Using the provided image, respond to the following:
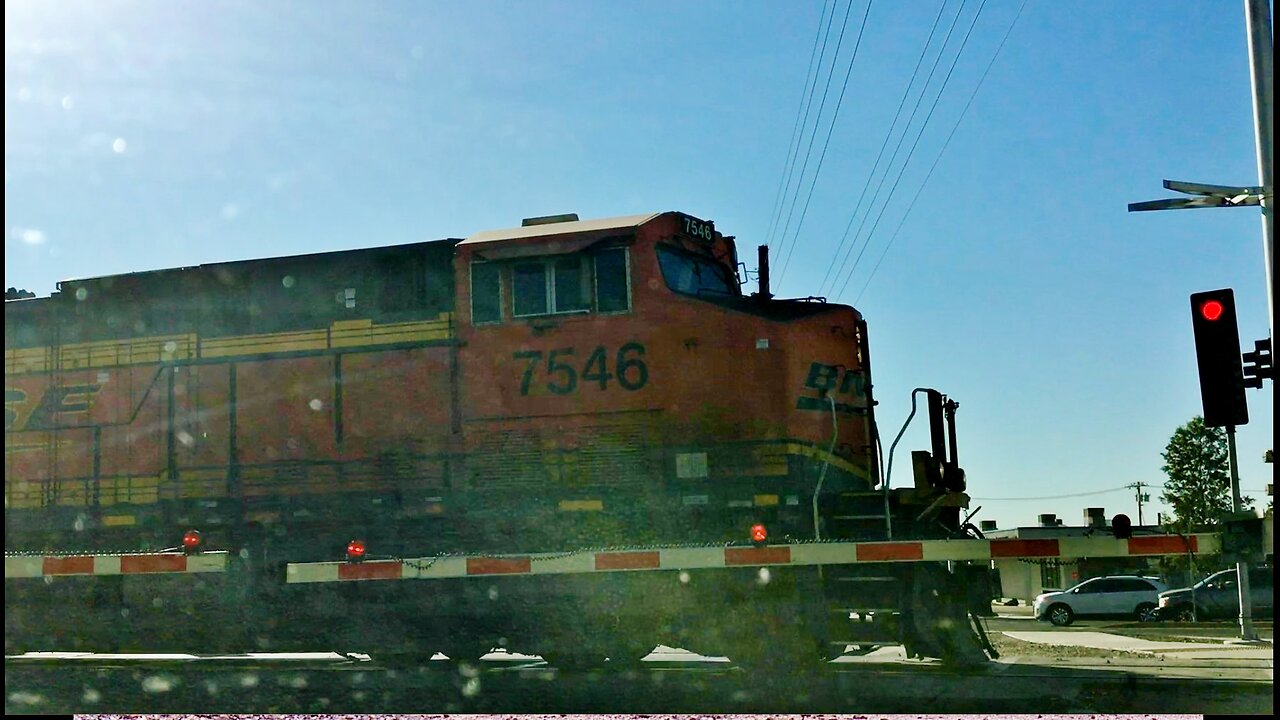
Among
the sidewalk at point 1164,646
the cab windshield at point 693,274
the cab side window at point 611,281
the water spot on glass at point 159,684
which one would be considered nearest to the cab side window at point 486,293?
the cab side window at point 611,281

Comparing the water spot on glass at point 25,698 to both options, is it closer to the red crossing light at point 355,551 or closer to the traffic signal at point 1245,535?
the red crossing light at point 355,551

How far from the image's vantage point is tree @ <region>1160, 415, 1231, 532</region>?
36500 millimetres

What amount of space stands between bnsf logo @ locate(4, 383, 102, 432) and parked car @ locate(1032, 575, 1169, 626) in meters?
22.1

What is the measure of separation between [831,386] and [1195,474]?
110ft

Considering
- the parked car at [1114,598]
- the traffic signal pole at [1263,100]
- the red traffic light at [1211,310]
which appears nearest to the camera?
the red traffic light at [1211,310]

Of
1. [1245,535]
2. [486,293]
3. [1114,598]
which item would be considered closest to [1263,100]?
[1245,535]

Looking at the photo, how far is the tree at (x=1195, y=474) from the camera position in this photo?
36.5 metres

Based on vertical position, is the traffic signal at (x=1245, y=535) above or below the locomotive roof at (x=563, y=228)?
below

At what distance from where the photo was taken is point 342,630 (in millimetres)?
9977

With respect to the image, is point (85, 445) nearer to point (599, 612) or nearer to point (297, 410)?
point (297, 410)

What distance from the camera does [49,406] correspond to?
11844mm

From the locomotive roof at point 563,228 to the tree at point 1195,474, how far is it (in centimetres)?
3172

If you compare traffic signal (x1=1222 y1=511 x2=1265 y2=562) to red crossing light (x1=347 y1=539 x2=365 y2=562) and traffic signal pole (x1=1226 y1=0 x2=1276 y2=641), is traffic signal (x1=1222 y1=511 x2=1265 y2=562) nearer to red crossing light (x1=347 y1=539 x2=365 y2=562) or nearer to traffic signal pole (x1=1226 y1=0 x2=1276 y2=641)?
traffic signal pole (x1=1226 y1=0 x2=1276 y2=641)

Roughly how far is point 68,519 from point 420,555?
410cm
